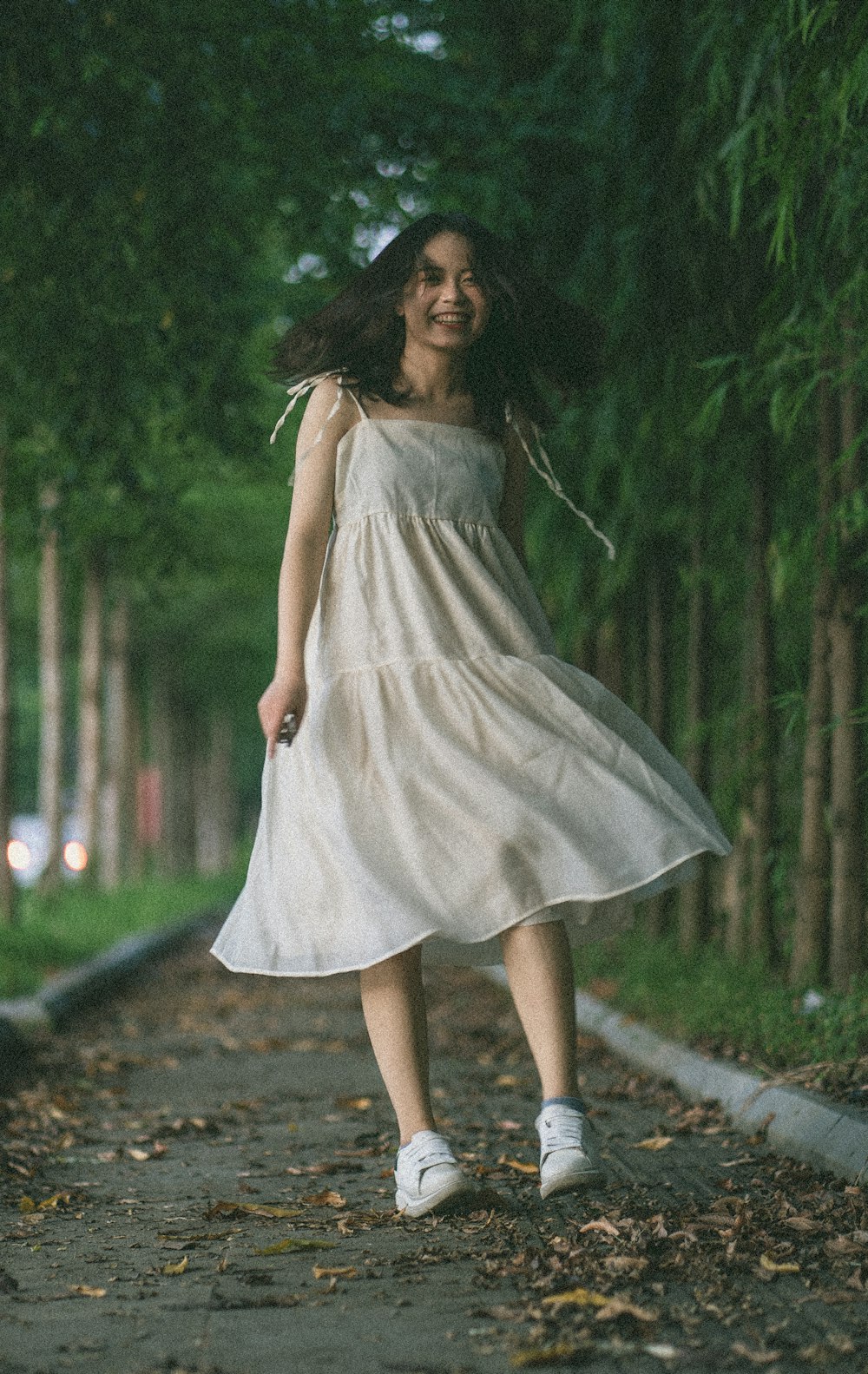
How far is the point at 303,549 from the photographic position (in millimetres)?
4043

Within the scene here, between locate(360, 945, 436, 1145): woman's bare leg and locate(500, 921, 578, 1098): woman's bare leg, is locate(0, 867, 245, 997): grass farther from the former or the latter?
locate(500, 921, 578, 1098): woman's bare leg

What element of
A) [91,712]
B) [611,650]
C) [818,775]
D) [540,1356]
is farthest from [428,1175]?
[91,712]

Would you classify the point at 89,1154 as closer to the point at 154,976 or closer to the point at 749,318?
the point at 749,318

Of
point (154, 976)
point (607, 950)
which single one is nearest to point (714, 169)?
point (607, 950)

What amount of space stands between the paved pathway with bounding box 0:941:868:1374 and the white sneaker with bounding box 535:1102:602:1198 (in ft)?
0.30

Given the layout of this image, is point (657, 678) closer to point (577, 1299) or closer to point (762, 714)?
point (762, 714)

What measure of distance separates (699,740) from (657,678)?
1.43m

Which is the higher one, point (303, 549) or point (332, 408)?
point (332, 408)

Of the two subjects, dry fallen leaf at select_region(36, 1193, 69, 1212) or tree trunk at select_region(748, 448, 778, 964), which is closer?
dry fallen leaf at select_region(36, 1193, 69, 1212)

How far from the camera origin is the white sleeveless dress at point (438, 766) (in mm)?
3744

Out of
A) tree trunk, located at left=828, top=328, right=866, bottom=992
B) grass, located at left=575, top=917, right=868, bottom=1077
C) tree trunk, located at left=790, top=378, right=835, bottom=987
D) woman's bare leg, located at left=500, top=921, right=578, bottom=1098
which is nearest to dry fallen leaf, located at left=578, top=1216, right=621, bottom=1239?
woman's bare leg, located at left=500, top=921, right=578, bottom=1098

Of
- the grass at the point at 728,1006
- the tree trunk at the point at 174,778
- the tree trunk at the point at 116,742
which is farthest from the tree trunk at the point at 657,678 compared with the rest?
the tree trunk at the point at 174,778

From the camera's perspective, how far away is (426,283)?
4121 millimetres

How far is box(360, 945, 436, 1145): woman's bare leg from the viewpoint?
389cm
